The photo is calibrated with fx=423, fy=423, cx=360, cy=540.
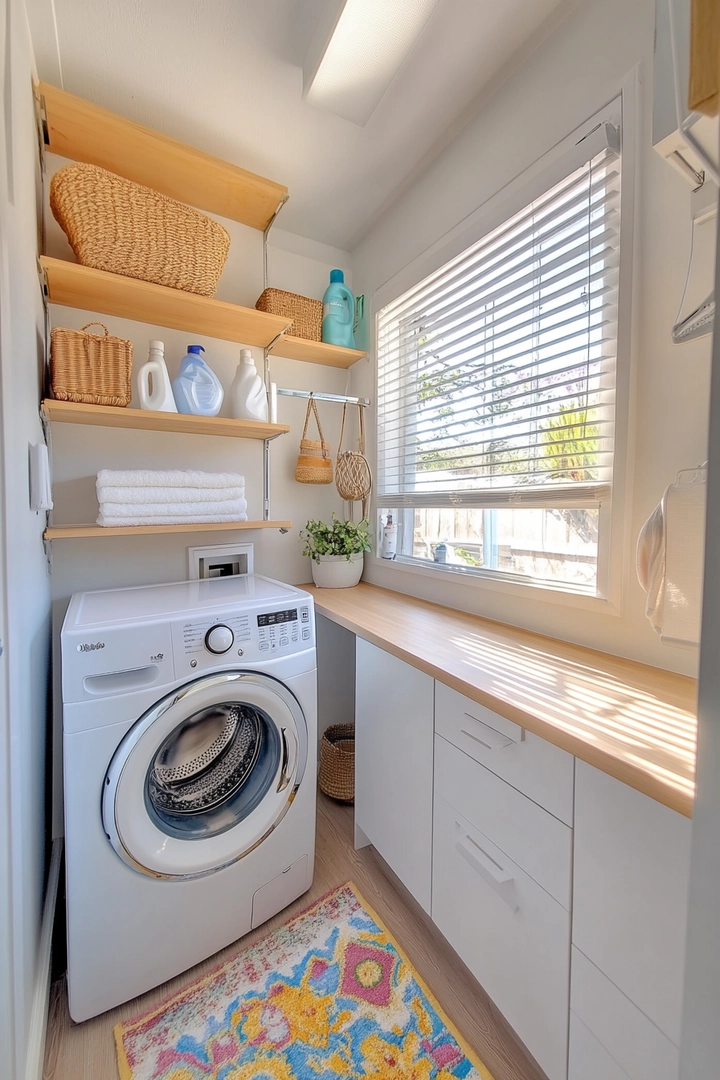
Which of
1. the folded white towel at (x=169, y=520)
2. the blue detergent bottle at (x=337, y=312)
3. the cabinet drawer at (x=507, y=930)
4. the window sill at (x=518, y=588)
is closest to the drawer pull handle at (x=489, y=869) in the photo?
the cabinet drawer at (x=507, y=930)

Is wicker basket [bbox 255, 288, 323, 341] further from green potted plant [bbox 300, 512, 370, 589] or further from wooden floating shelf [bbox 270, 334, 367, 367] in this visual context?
green potted plant [bbox 300, 512, 370, 589]

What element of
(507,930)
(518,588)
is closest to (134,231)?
(518,588)

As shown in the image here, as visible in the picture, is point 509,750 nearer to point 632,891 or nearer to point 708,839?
point 632,891

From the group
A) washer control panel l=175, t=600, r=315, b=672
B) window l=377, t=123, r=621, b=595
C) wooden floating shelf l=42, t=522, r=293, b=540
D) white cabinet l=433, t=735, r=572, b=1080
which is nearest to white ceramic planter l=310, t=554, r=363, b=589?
window l=377, t=123, r=621, b=595

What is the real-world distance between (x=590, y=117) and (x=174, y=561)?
6.24 ft

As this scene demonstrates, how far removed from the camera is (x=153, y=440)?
168cm

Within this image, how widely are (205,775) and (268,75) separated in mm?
2179

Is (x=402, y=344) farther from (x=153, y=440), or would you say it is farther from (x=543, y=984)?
(x=543, y=984)

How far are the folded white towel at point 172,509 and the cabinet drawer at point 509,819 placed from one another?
41.7 inches

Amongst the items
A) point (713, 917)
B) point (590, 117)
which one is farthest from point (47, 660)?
point (590, 117)

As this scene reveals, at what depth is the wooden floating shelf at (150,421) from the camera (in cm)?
130

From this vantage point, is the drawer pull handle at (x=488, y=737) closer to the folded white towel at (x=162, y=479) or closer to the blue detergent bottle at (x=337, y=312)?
the folded white towel at (x=162, y=479)

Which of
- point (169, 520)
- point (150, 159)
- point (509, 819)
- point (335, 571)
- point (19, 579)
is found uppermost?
point (150, 159)

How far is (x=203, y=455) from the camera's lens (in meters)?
1.79
